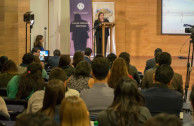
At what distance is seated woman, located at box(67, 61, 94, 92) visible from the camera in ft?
13.8

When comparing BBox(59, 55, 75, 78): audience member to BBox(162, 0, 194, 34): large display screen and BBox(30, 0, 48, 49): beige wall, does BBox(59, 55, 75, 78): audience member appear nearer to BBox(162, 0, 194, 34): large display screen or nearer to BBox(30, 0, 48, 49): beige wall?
BBox(30, 0, 48, 49): beige wall

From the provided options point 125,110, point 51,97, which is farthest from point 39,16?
point 125,110

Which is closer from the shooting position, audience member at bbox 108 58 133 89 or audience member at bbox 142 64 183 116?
audience member at bbox 142 64 183 116

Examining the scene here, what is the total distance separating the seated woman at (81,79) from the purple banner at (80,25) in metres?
6.89

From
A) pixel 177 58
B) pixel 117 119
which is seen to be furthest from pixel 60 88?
pixel 177 58

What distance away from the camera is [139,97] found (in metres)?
2.54

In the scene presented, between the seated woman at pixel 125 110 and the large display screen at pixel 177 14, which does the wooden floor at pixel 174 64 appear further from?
the seated woman at pixel 125 110

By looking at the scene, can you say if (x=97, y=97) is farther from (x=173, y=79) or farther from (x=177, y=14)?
(x=177, y=14)

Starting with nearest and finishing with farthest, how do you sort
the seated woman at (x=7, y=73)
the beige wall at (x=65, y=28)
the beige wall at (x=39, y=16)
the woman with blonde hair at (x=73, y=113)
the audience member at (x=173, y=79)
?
the woman with blonde hair at (x=73, y=113) → the audience member at (x=173, y=79) → the seated woman at (x=7, y=73) → the beige wall at (x=39, y=16) → the beige wall at (x=65, y=28)

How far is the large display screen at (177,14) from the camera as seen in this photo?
11.7 meters

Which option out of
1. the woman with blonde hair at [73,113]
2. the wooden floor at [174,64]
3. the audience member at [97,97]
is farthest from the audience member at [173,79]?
the wooden floor at [174,64]

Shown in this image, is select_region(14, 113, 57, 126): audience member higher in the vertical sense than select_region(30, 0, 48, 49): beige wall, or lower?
lower

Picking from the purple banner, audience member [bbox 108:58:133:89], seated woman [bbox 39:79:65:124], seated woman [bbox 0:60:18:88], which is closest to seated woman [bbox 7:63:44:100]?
seated woman [bbox 0:60:18:88]

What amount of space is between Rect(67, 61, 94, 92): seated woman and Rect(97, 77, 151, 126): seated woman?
1697mm
